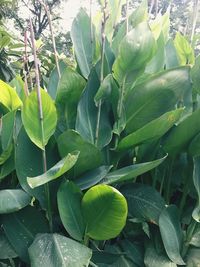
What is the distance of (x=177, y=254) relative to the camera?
859 millimetres

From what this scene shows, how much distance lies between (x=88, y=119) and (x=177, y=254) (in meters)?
0.36

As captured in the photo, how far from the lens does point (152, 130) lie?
791mm

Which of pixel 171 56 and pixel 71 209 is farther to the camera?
pixel 171 56

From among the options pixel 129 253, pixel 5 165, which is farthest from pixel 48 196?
pixel 129 253

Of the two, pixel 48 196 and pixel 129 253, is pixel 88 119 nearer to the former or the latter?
pixel 48 196

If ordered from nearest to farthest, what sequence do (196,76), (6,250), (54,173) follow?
(54,173) → (6,250) → (196,76)

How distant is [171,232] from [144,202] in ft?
0.30

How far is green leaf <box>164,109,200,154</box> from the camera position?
83 cm

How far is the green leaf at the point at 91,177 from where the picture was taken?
790 mm

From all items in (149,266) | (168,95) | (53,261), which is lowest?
(149,266)

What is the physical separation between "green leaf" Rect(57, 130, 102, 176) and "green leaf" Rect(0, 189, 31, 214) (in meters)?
0.12

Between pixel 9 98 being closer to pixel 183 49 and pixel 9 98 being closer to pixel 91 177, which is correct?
pixel 91 177

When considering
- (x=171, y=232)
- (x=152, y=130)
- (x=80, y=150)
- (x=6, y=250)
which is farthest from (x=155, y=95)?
(x=6, y=250)

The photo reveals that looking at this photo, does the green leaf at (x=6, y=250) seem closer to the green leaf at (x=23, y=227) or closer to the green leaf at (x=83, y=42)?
the green leaf at (x=23, y=227)
